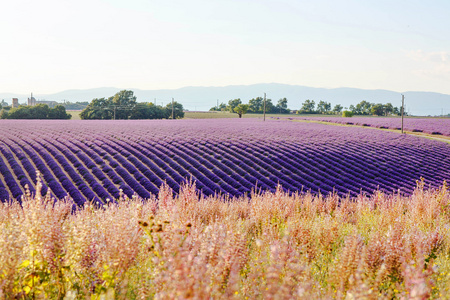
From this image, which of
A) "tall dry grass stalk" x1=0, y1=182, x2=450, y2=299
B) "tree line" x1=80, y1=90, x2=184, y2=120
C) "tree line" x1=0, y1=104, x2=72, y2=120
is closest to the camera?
"tall dry grass stalk" x1=0, y1=182, x2=450, y2=299

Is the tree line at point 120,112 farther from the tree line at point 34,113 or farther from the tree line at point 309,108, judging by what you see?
the tree line at point 309,108

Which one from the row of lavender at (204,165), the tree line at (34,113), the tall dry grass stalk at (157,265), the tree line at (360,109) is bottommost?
the row of lavender at (204,165)

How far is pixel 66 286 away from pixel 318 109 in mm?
111128

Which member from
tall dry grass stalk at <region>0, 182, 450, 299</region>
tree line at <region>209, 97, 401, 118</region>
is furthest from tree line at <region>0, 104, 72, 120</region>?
tall dry grass stalk at <region>0, 182, 450, 299</region>

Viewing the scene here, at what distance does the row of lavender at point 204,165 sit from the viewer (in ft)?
49.2

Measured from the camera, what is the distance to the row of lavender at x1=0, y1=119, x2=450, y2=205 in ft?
49.2

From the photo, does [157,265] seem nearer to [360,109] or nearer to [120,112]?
[120,112]

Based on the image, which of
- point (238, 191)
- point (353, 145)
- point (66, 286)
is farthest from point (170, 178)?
point (353, 145)

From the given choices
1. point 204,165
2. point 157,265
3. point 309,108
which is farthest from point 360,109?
point 157,265

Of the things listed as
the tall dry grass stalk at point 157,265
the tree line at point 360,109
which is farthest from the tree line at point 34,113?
the tall dry grass stalk at point 157,265

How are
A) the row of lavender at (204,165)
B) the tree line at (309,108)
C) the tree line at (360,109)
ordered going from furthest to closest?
the tree line at (309,108) < the tree line at (360,109) < the row of lavender at (204,165)

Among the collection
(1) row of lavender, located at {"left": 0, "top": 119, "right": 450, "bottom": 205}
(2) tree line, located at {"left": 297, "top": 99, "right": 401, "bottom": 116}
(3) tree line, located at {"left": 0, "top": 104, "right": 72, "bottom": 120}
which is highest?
(2) tree line, located at {"left": 297, "top": 99, "right": 401, "bottom": 116}

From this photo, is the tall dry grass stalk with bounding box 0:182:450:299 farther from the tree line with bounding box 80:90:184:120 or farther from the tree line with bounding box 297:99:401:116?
the tree line with bounding box 297:99:401:116

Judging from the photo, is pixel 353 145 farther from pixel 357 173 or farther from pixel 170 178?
pixel 170 178
